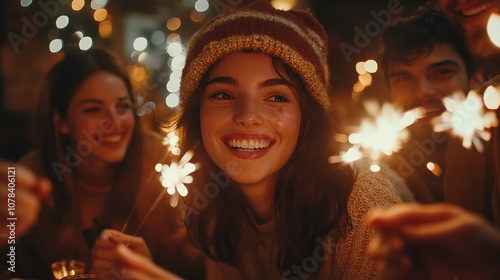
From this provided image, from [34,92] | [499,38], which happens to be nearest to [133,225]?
[499,38]

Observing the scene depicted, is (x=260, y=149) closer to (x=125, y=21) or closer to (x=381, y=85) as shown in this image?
(x=381, y=85)

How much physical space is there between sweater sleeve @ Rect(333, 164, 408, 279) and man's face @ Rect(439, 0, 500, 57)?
718 millimetres

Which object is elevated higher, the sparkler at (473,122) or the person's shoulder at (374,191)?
the sparkler at (473,122)

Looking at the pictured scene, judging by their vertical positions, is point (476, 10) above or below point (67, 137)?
above

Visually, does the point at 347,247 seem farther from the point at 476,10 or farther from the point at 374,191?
the point at 476,10

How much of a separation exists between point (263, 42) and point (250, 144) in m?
0.40

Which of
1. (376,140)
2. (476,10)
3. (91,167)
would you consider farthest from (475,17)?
(91,167)

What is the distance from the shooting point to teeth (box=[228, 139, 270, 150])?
181 centimetres

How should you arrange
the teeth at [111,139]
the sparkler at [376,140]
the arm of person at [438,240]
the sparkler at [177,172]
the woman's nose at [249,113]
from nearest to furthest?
the arm of person at [438,240] → the woman's nose at [249,113] → the sparkler at [376,140] → the sparkler at [177,172] → the teeth at [111,139]

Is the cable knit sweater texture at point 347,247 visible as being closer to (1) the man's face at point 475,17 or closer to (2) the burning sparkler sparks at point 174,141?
(2) the burning sparkler sparks at point 174,141

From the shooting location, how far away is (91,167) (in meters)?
2.85

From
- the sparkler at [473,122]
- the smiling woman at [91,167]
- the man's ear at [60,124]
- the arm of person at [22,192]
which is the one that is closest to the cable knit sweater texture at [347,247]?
the sparkler at [473,122]

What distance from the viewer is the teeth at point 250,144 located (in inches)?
71.3

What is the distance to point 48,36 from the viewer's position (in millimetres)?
5582
